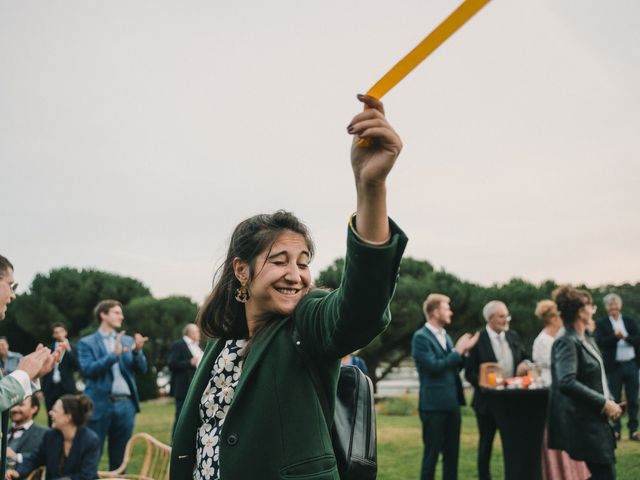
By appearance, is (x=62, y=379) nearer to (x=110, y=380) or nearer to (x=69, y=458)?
(x=110, y=380)

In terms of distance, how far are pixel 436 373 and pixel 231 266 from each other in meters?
4.75

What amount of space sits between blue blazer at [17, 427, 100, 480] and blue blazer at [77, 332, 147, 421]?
205cm

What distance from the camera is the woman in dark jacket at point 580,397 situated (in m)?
4.59

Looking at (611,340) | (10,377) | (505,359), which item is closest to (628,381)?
(611,340)

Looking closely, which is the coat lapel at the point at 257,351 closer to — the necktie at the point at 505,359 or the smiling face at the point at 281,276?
the smiling face at the point at 281,276

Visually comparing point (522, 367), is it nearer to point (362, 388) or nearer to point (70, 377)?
point (362, 388)

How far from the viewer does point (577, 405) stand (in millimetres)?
4793

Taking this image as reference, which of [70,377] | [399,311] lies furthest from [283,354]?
[399,311]

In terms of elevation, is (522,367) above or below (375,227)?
below

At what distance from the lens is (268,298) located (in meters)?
2.00

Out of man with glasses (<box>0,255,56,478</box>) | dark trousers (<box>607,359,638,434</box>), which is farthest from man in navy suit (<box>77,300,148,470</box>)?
dark trousers (<box>607,359,638,434</box>)

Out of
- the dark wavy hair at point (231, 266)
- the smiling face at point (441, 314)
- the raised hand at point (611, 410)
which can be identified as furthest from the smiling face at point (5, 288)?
the smiling face at point (441, 314)

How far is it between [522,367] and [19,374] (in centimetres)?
530

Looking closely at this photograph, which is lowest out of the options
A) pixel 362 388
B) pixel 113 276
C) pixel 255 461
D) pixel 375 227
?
pixel 255 461
